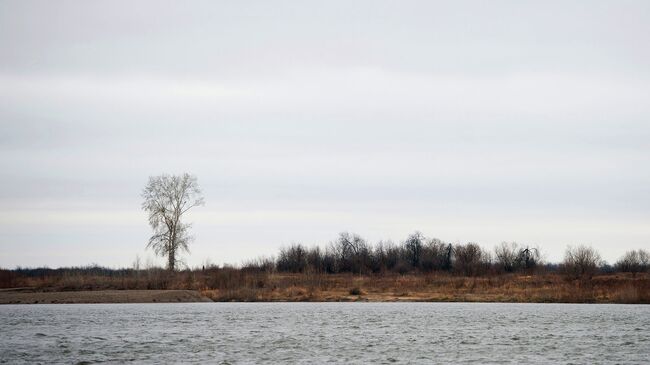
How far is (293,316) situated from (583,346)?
89.6ft

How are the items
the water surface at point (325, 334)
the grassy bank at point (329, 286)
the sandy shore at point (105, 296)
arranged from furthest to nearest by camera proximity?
the grassy bank at point (329, 286) < the sandy shore at point (105, 296) < the water surface at point (325, 334)

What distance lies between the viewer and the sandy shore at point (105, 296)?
8416 cm

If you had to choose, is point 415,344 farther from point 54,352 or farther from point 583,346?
point 54,352

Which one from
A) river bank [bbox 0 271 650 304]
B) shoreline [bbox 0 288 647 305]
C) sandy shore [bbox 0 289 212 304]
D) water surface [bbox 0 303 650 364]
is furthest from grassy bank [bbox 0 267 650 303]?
water surface [bbox 0 303 650 364]

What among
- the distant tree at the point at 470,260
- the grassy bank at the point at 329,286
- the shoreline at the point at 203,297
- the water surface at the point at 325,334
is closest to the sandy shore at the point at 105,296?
the shoreline at the point at 203,297

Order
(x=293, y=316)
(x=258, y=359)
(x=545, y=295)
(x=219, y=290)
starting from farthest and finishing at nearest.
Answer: (x=219, y=290) < (x=545, y=295) < (x=293, y=316) < (x=258, y=359)

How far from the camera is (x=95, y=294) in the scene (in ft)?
286

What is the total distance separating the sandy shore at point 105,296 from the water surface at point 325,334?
23.0 feet

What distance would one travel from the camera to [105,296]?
87.2 m

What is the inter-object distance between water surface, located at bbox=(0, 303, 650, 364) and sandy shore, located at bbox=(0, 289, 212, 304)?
7.02 meters

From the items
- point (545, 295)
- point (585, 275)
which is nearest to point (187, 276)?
point (545, 295)

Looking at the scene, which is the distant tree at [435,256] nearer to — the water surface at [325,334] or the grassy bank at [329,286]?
the grassy bank at [329,286]

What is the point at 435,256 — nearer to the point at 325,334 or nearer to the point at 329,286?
the point at 329,286

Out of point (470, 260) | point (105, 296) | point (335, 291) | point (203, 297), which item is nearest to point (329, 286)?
point (335, 291)
